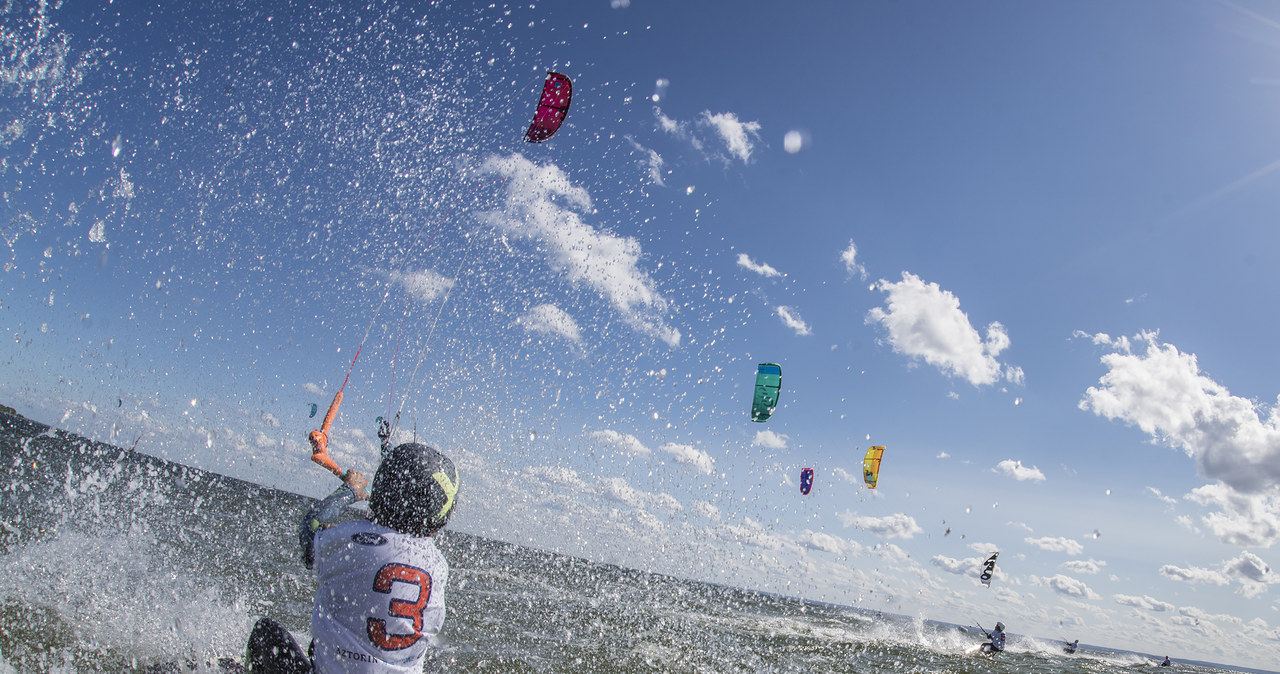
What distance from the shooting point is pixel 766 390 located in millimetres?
19609

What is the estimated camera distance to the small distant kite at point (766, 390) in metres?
19.0

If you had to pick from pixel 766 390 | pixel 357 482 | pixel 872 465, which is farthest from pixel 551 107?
pixel 872 465

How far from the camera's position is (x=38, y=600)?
7.50m

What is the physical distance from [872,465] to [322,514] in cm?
2681

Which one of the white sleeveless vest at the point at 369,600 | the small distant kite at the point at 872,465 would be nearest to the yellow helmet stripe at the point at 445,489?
the white sleeveless vest at the point at 369,600

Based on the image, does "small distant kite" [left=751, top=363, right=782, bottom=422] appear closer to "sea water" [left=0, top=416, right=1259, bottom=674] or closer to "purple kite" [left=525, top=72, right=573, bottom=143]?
"sea water" [left=0, top=416, right=1259, bottom=674]

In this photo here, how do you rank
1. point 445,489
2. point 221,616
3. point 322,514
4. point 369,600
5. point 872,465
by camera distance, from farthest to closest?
point 872,465
point 221,616
point 322,514
point 445,489
point 369,600

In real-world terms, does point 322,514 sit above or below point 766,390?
below

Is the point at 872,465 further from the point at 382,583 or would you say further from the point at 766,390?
the point at 382,583

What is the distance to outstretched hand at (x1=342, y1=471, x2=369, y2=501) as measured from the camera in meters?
3.50

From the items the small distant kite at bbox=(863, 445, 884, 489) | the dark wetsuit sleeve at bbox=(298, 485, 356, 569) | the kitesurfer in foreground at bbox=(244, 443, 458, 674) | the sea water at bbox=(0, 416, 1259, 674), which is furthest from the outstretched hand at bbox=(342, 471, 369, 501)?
the small distant kite at bbox=(863, 445, 884, 489)

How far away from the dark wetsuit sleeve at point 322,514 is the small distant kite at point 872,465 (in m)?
24.5

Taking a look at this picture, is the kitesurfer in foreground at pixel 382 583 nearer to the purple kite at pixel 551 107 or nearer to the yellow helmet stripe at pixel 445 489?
the yellow helmet stripe at pixel 445 489

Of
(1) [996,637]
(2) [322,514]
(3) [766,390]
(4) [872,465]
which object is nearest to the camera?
(2) [322,514]
